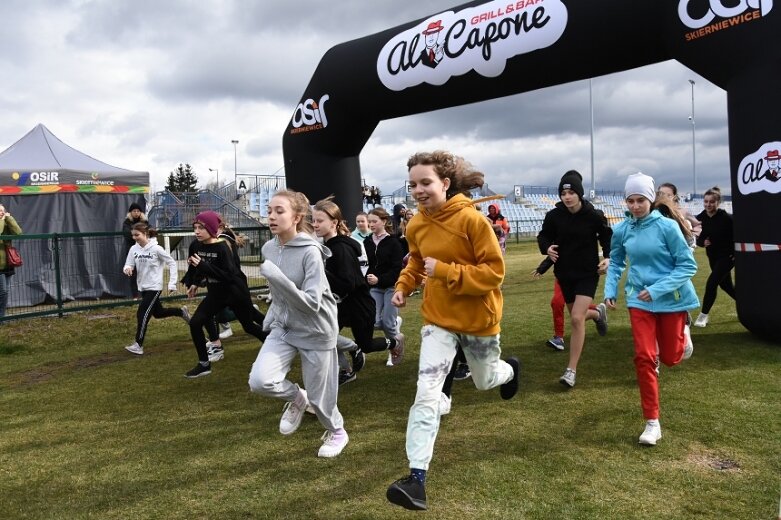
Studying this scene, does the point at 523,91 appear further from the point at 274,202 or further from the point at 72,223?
the point at 72,223

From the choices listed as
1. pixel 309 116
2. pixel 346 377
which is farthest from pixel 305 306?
pixel 309 116

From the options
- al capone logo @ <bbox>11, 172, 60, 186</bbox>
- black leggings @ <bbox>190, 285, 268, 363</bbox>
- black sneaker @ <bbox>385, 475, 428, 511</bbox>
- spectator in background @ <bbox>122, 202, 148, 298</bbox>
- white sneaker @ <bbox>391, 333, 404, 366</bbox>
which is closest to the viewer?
black sneaker @ <bbox>385, 475, 428, 511</bbox>

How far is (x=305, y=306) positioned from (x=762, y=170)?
16.0 ft

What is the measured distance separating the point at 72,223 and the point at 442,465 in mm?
12278

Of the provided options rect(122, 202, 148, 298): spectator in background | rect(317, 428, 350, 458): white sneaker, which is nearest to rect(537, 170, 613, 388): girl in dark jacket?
rect(317, 428, 350, 458): white sneaker

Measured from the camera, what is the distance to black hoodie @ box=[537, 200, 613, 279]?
18.3 feet

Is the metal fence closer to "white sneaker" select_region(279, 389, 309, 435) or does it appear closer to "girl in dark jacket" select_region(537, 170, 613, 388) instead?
"girl in dark jacket" select_region(537, 170, 613, 388)

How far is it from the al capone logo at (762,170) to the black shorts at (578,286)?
1.99m

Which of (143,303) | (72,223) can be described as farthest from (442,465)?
(72,223)

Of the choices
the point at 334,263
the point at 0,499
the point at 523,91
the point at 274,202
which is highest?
the point at 523,91

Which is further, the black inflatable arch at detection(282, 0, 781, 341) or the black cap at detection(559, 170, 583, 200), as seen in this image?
the black inflatable arch at detection(282, 0, 781, 341)

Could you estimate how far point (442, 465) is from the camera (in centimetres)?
375

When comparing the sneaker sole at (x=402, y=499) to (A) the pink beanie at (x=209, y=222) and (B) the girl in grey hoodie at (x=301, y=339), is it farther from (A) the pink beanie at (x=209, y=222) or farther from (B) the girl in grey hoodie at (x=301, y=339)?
(A) the pink beanie at (x=209, y=222)

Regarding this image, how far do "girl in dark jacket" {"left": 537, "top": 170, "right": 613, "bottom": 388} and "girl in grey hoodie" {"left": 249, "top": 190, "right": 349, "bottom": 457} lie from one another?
2413 mm
